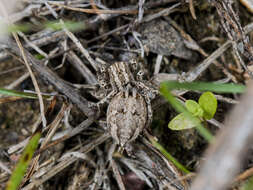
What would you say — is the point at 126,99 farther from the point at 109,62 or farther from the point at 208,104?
the point at 208,104

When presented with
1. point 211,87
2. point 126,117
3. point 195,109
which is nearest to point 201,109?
point 195,109

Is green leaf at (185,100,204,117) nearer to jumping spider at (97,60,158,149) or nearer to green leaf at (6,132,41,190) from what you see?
jumping spider at (97,60,158,149)

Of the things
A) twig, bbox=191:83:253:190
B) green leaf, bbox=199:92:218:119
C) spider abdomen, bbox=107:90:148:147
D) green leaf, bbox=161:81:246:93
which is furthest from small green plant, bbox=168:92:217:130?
twig, bbox=191:83:253:190

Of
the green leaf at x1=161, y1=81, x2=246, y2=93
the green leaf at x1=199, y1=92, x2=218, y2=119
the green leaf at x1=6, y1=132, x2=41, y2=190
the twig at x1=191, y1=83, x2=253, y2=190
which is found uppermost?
the green leaf at x1=6, y1=132, x2=41, y2=190

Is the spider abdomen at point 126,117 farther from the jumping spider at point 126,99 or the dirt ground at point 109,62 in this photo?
the dirt ground at point 109,62

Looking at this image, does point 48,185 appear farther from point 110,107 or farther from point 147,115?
point 147,115

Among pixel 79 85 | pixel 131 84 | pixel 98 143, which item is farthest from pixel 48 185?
pixel 131 84
